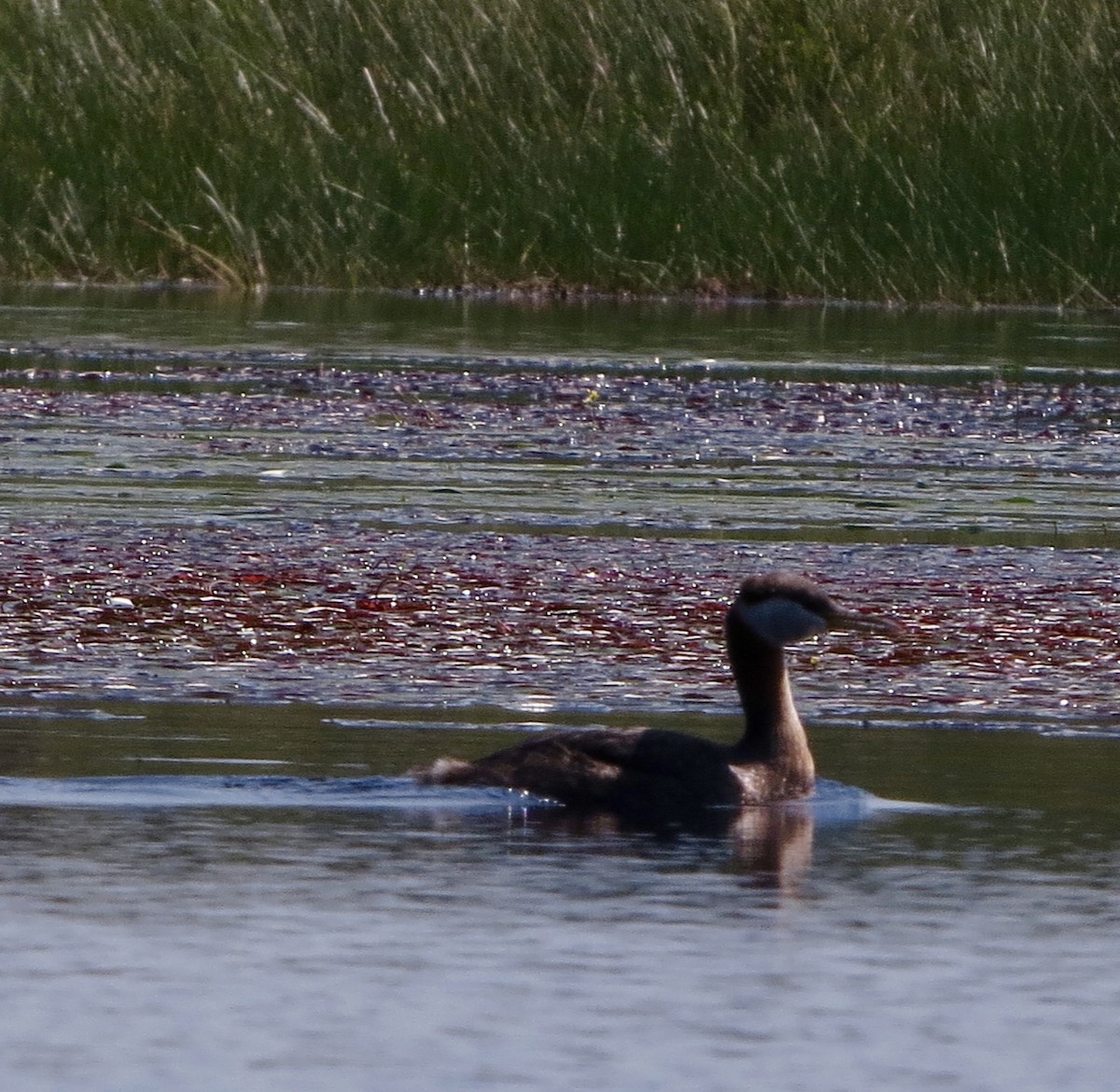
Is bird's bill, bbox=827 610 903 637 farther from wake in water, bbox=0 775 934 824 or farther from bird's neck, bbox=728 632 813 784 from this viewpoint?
wake in water, bbox=0 775 934 824

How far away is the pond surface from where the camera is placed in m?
4.68

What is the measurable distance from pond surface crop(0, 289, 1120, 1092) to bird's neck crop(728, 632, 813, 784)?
97 mm

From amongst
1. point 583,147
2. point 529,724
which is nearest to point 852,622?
point 529,724

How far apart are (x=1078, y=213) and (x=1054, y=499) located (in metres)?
7.71

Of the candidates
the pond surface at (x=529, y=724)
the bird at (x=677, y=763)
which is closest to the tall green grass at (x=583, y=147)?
the pond surface at (x=529, y=724)

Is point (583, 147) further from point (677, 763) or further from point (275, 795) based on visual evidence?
point (275, 795)

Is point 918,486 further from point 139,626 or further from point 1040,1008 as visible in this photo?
point 1040,1008

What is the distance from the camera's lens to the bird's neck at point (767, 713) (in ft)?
22.0

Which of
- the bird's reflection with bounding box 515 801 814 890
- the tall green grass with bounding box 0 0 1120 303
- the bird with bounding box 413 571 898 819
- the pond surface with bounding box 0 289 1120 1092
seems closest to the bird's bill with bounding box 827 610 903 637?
the bird with bounding box 413 571 898 819

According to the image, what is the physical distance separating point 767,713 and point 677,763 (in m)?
0.36

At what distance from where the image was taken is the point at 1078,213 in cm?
1908

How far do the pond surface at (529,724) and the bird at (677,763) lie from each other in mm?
60

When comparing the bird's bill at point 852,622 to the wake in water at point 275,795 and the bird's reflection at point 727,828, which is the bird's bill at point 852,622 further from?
the wake in water at point 275,795

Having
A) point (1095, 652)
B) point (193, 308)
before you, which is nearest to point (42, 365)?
point (193, 308)
